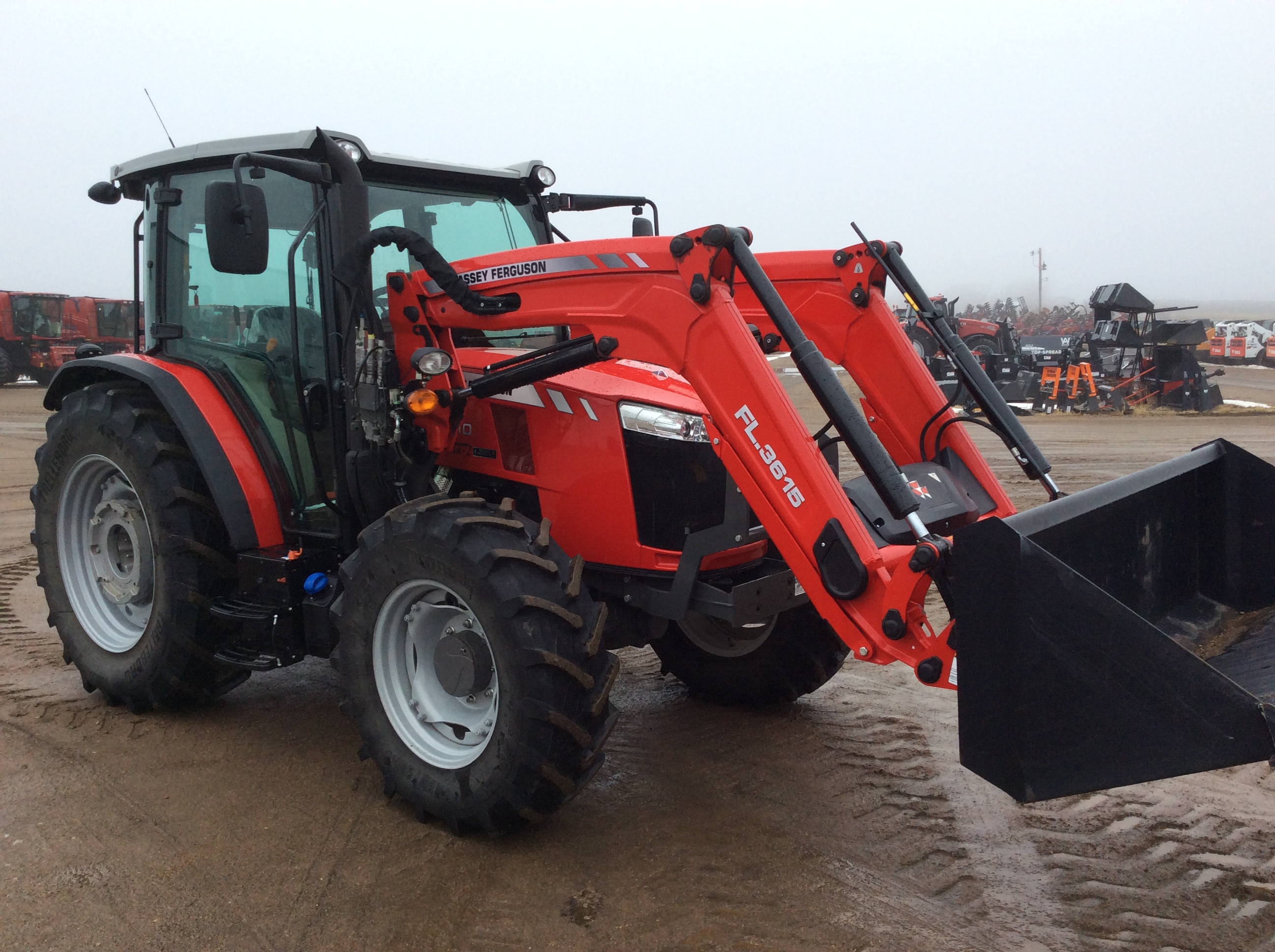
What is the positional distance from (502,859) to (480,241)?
250cm

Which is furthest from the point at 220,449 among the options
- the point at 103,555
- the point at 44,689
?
the point at 44,689

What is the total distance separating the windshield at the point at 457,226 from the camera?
3.95m

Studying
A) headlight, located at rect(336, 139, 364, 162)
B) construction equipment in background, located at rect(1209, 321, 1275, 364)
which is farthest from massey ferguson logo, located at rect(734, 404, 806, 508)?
construction equipment in background, located at rect(1209, 321, 1275, 364)

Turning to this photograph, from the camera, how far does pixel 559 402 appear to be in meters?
3.66

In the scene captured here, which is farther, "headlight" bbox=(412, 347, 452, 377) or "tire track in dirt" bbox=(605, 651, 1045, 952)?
"headlight" bbox=(412, 347, 452, 377)

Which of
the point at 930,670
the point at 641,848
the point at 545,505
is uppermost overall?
the point at 545,505

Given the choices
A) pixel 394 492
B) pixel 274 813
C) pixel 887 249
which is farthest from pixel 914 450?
pixel 274 813

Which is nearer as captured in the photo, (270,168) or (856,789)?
(270,168)

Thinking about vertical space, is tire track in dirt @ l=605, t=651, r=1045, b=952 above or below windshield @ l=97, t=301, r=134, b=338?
below

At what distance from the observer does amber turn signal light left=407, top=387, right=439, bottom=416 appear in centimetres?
359

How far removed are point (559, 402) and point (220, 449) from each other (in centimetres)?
142

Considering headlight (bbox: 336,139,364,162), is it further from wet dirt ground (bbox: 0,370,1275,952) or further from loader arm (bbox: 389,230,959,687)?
wet dirt ground (bbox: 0,370,1275,952)

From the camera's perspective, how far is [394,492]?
384 cm

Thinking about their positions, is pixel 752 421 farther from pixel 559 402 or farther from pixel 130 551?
pixel 130 551
